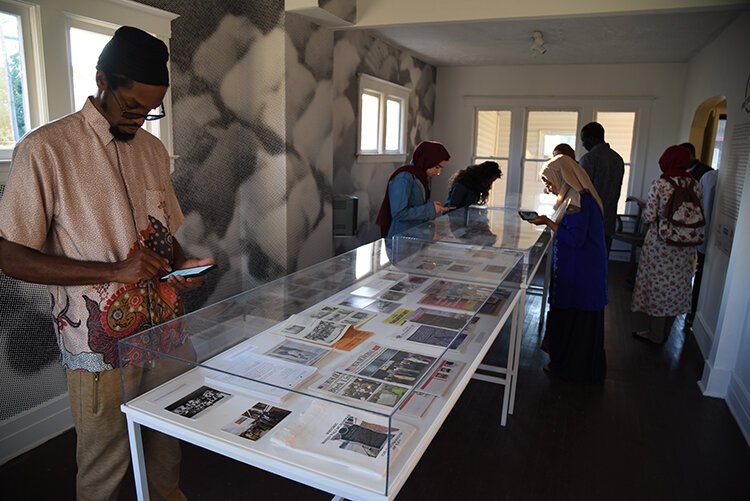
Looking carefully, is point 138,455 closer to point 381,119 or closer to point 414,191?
point 414,191

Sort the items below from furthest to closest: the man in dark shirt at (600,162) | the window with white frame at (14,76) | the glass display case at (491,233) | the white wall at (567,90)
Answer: the white wall at (567,90) < the man in dark shirt at (600,162) < the glass display case at (491,233) < the window with white frame at (14,76)

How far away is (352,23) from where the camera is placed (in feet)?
12.3

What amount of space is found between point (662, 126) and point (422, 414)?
6487mm

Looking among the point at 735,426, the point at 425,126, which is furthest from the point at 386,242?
the point at 425,126

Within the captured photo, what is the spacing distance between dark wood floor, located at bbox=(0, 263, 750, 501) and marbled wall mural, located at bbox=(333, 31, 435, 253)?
90.1 inches

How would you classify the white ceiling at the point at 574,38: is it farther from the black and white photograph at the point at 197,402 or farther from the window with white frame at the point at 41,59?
the black and white photograph at the point at 197,402

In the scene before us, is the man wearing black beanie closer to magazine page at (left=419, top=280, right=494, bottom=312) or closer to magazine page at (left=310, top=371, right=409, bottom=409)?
magazine page at (left=310, top=371, right=409, bottom=409)

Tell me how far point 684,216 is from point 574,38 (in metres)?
2.34

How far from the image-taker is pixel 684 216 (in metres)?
3.73

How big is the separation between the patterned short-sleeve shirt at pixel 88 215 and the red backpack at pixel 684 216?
348 centimetres

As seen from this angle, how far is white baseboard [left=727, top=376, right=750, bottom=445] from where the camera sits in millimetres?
2785

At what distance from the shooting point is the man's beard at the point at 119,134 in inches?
56.2

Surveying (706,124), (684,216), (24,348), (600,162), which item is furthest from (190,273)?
(706,124)

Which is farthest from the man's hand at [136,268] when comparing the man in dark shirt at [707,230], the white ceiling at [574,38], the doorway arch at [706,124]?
the doorway arch at [706,124]
